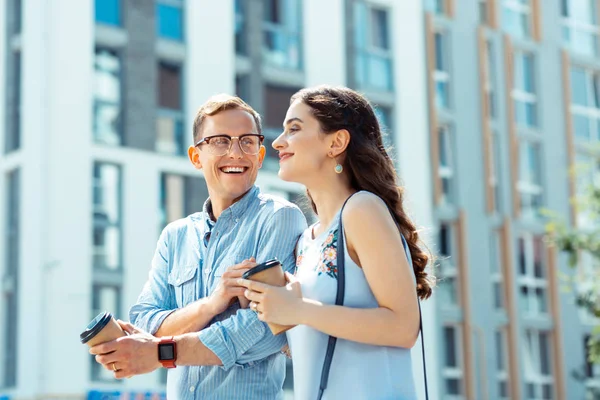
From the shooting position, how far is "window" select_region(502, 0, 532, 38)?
31.6 m

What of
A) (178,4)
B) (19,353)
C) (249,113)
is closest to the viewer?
(249,113)

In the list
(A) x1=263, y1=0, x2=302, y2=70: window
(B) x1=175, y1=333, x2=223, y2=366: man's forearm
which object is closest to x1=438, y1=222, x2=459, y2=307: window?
(A) x1=263, y1=0, x2=302, y2=70: window

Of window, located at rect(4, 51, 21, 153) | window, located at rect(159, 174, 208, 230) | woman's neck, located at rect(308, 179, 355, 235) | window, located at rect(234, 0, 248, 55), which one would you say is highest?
window, located at rect(234, 0, 248, 55)

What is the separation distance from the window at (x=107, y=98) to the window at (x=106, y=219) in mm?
623

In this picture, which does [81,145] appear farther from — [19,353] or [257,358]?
[257,358]

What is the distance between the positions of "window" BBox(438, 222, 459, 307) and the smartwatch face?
24.6 metres

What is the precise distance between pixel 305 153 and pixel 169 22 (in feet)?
66.9

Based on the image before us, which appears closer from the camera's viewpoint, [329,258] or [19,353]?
[329,258]

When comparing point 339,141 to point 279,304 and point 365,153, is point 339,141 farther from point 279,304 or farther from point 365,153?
point 279,304

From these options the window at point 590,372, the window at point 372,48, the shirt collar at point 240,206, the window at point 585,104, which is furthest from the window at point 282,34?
the shirt collar at point 240,206

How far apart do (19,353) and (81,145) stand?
415 cm

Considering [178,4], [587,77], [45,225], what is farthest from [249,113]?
[587,77]

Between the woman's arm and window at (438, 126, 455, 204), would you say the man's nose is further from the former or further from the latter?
window at (438, 126, 455, 204)

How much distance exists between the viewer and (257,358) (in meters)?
3.29
